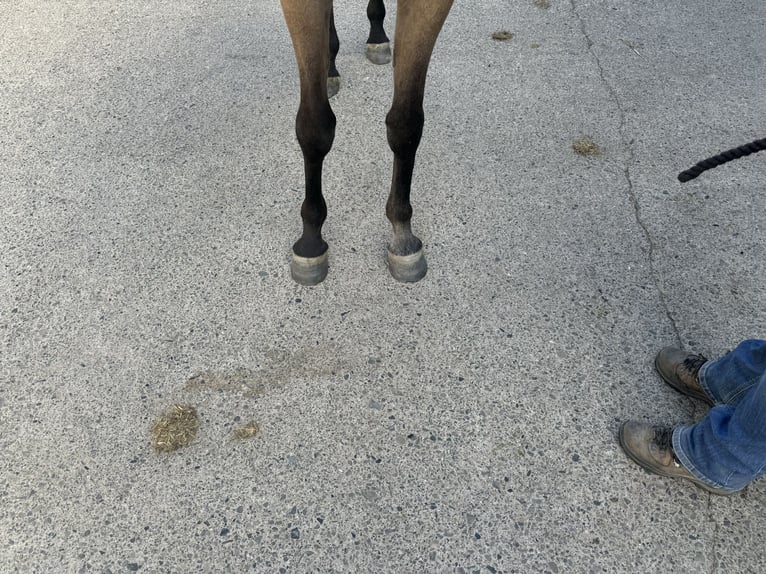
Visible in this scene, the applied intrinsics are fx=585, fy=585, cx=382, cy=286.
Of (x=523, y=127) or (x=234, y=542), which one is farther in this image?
(x=523, y=127)

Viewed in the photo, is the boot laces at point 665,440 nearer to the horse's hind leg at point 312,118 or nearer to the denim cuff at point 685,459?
the denim cuff at point 685,459

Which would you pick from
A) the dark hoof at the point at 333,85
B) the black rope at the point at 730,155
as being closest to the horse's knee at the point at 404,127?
the black rope at the point at 730,155

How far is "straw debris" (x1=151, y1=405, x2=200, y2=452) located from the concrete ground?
0.12 feet

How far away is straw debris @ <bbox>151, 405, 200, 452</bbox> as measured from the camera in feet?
5.96

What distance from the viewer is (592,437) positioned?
188cm

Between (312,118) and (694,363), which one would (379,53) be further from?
(694,363)

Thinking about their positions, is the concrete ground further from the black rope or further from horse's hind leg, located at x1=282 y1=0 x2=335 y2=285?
the black rope

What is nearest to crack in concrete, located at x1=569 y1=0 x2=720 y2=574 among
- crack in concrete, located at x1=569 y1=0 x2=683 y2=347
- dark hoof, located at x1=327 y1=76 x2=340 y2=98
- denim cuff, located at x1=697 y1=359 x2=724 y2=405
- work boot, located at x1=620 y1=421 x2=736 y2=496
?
crack in concrete, located at x1=569 y1=0 x2=683 y2=347

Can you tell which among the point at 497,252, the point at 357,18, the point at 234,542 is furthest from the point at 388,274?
the point at 357,18

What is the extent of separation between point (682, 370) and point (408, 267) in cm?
104

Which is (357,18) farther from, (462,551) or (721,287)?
(462,551)

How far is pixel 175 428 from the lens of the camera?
1.85m

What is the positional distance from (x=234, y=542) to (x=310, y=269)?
3.42ft

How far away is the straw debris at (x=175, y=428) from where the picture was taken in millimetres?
1817
